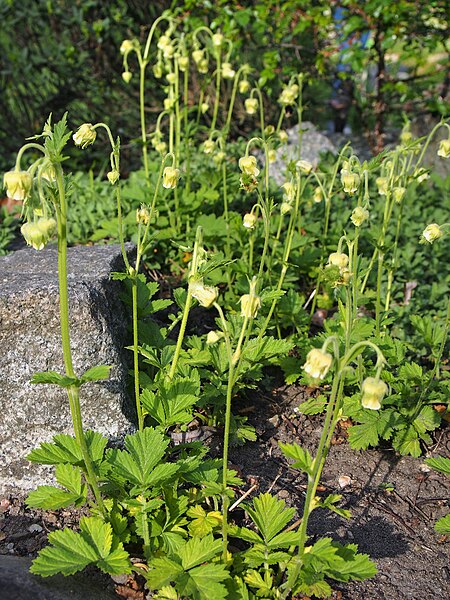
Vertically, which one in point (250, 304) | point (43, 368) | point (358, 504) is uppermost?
point (250, 304)

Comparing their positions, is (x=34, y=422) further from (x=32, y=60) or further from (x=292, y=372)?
(x=32, y=60)

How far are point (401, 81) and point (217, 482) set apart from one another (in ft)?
15.5

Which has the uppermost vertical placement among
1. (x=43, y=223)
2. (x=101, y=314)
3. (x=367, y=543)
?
(x=43, y=223)

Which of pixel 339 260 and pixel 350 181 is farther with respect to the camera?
pixel 350 181

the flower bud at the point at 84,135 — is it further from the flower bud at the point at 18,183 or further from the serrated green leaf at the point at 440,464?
the serrated green leaf at the point at 440,464

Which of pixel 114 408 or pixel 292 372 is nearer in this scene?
pixel 114 408

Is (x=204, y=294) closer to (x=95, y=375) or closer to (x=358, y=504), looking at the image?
(x=95, y=375)

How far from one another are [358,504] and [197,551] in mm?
855

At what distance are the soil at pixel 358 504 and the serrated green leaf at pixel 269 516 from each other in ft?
1.06

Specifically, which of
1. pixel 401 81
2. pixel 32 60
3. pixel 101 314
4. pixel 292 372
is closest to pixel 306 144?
pixel 401 81

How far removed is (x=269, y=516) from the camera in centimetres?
210

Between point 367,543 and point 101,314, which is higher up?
point 101,314

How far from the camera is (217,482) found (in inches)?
88.7

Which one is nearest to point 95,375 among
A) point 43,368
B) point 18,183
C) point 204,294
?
point 204,294
